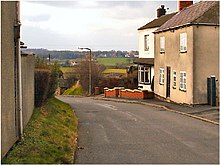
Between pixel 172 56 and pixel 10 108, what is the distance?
63.8 ft

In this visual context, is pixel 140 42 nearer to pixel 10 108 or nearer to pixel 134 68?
pixel 134 68

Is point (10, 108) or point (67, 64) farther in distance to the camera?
point (67, 64)

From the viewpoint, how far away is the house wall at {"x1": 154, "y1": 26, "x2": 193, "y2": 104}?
77.0ft

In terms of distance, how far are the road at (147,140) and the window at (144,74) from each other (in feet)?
57.0

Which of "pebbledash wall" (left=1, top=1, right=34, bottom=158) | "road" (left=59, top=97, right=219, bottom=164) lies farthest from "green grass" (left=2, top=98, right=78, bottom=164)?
"road" (left=59, top=97, right=219, bottom=164)

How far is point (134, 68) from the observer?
46.8 meters

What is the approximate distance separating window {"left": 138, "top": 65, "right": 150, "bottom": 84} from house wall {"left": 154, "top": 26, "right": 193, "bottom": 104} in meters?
4.63

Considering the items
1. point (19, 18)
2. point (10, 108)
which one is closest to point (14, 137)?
point (10, 108)

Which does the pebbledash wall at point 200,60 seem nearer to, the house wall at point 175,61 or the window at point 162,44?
the house wall at point 175,61

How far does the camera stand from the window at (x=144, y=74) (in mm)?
36559

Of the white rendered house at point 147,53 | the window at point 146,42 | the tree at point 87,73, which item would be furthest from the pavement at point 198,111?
the tree at point 87,73

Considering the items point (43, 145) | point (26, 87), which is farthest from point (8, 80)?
point (26, 87)

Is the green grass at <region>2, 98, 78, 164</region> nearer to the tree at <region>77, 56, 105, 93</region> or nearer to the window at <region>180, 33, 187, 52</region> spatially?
the window at <region>180, 33, 187, 52</region>

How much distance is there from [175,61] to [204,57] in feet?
10.9
